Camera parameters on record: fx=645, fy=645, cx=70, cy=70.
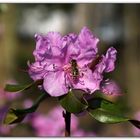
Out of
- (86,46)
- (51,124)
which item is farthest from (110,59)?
(51,124)

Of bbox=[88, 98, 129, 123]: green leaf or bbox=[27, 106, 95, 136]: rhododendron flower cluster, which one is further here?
bbox=[27, 106, 95, 136]: rhododendron flower cluster

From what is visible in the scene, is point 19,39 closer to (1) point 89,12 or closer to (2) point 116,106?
(1) point 89,12

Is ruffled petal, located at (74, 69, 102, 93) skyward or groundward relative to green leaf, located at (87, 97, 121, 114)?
skyward

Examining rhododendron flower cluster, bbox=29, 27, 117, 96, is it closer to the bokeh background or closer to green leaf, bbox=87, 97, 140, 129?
green leaf, bbox=87, 97, 140, 129

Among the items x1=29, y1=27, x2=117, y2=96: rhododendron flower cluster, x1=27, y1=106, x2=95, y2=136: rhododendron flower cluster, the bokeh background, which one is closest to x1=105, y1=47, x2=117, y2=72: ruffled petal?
x1=29, y1=27, x2=117, y2=96: rhododendron flower cluster

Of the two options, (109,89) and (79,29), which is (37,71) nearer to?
(109,89)
